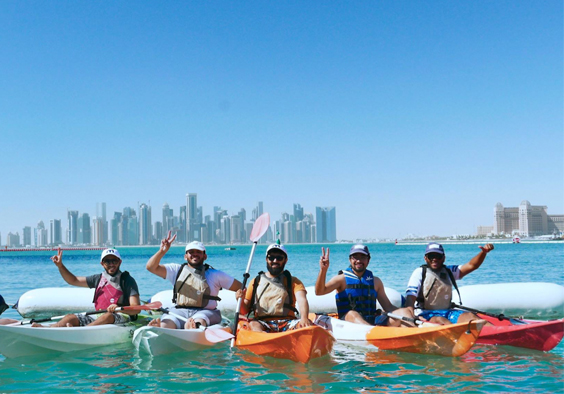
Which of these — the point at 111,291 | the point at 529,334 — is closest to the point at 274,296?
the point at 111,291

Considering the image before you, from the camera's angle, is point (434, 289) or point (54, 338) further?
point (434, 289)

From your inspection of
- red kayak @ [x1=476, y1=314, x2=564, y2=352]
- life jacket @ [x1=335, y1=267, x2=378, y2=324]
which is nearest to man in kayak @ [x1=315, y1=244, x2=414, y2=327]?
life jacket @ [x1=335, y1=267, x2=378, y2=324]

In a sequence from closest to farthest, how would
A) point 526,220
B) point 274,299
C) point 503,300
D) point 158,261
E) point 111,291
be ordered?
point 274,299
point 158,261
point 111,291
point 503,300
point 526,220

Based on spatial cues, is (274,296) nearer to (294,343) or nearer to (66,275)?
(294,343)

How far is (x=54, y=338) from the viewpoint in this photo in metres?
6.56

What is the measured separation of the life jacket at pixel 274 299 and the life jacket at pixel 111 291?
1.99 m

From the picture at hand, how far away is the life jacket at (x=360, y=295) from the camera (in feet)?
22.4

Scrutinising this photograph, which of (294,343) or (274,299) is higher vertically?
(274,299)

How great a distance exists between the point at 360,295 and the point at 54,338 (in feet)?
13.4

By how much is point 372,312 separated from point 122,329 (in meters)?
3.52

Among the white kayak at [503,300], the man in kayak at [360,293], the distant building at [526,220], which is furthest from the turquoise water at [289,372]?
the distant building at [526,220]

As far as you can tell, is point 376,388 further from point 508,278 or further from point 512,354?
point 508,278

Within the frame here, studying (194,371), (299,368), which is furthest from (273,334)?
(194,371)

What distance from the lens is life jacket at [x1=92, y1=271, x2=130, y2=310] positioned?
7.27 m
